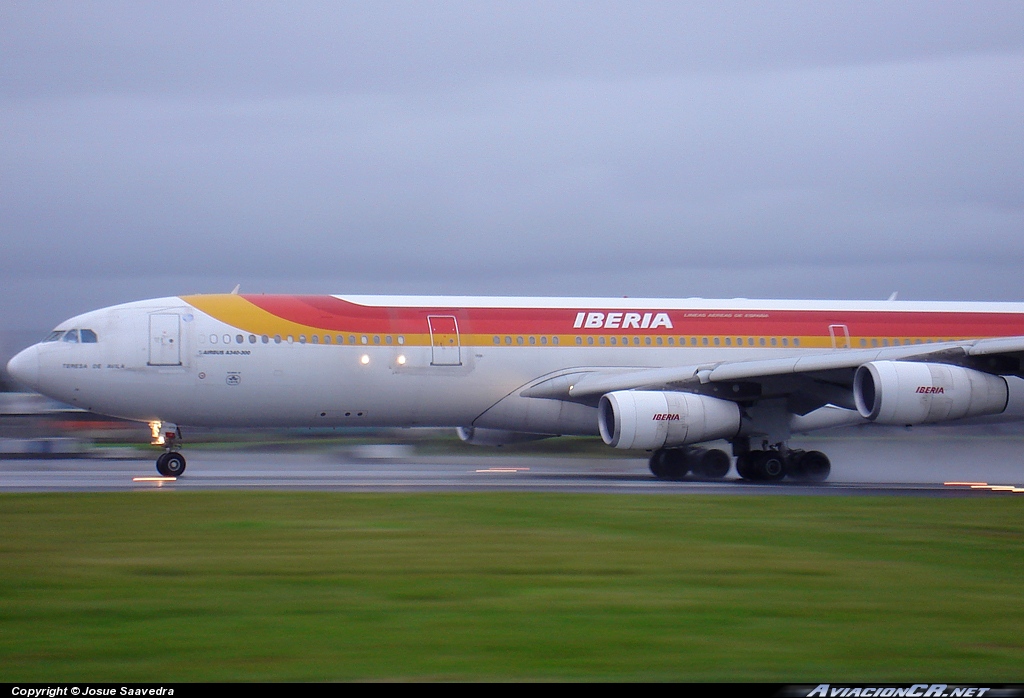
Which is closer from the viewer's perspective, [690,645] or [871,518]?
[690,645]

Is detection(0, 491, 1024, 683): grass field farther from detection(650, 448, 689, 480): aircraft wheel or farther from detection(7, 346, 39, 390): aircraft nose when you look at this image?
detection(650, 448, 689, 480): aircraft wheel

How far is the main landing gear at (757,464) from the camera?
22.7 metres

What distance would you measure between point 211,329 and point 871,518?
524 inches

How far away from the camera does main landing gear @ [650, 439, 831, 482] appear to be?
22.7m

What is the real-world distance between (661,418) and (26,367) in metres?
12.4

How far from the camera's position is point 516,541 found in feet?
40.5

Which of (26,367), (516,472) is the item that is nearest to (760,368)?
(516,472)

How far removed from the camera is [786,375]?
21.8 meters

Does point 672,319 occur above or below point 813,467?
above

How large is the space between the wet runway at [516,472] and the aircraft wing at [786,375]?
1848 millimetres

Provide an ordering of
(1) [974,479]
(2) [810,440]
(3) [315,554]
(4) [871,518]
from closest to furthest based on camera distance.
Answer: (3) [315,554] < (4) [871,518] < (1) [974,479] < (2) [810,440]

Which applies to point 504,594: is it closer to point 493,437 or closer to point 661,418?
point 661,418
